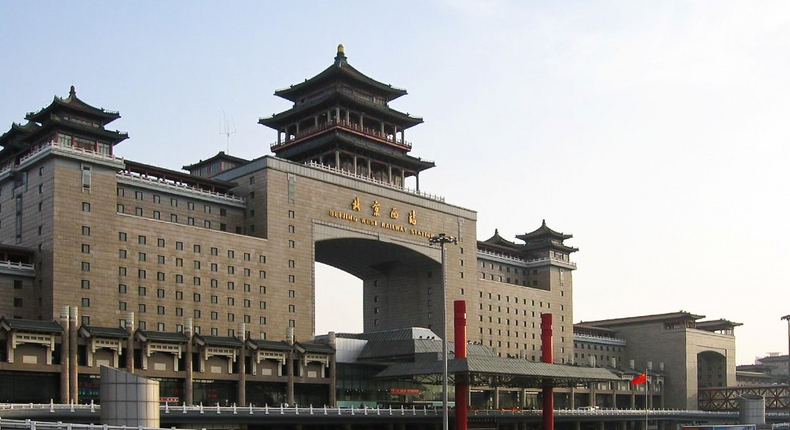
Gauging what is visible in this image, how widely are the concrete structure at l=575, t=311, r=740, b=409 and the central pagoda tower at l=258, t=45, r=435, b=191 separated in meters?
57.2

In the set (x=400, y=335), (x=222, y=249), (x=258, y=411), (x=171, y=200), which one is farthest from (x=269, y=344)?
(x=171, y=200)

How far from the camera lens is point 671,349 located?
175250mm

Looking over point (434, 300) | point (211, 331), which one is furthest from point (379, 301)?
point (211, 331)

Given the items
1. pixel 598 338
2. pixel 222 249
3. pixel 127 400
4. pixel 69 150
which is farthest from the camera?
pixel 598 338

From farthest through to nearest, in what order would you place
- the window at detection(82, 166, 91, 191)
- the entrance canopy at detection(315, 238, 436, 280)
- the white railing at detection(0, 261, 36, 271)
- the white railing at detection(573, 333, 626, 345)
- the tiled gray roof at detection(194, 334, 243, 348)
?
the white railing at detection(573, 333, 626, 345) → the entrance canopy at detection(315, 238, 436, 280) → the tiled gray roof at detection(194, 334, 243, 348) → the window at detection(82, 166, 91, 191) → the white railing at detection(0, 261, 36, 271)

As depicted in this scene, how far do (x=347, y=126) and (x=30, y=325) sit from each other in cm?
5392

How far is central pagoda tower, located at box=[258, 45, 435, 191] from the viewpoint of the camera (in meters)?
126

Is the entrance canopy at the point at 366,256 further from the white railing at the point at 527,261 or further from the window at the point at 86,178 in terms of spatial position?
the window at the point at 86,178

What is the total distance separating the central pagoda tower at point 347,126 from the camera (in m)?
126

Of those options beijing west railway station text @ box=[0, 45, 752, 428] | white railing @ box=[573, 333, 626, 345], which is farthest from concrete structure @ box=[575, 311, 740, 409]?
beijing west railway station text @ box=[0, 45, 752, 428]

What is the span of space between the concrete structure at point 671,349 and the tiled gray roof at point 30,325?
338ft

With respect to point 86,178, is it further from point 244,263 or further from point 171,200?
point 244,263

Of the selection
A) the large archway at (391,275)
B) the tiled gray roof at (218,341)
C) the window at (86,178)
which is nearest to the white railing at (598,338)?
the large archway at (391,275)

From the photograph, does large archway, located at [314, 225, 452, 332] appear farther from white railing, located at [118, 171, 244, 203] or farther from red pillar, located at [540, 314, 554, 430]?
red pillar, located at [540, 314, 554, 430]
